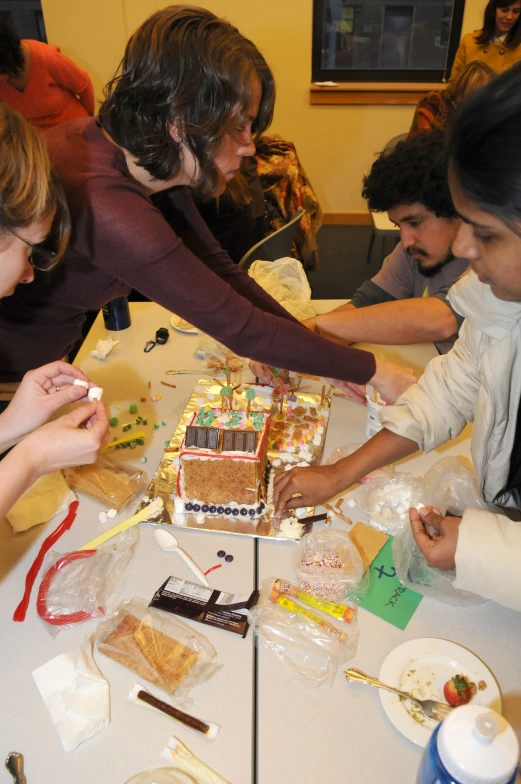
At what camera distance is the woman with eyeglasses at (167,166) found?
1.04 metres

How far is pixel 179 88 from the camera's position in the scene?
1031mm

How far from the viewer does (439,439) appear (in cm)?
115

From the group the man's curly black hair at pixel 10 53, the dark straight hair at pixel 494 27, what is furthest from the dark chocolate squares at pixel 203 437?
the dark straight hair at pixel 494 27

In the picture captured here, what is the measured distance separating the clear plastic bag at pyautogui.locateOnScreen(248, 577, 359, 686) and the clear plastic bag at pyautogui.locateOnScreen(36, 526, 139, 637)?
25 centimetres

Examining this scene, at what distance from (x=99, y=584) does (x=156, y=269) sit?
0.57 m

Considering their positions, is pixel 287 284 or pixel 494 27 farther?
pixel 494 27

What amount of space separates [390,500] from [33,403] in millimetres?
713

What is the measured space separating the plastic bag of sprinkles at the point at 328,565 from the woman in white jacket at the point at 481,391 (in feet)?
0.32

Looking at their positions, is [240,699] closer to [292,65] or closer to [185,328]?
[185,328]

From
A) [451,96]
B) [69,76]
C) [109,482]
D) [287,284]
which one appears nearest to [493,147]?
[109,482]

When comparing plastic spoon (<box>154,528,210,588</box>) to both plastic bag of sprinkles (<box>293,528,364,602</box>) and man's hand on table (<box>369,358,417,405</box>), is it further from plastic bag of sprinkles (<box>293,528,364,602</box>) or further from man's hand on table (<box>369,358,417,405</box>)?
man's hand on table (<box>369,358,417,405</box>)

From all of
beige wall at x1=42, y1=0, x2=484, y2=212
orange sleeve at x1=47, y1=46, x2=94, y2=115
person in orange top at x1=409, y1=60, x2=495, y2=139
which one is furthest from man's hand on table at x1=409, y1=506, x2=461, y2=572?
beige wall at x1=42, y1=0, x2=484, y2=212

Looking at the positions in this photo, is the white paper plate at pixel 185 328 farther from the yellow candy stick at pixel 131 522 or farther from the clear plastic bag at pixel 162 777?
the clear plastic bag at pixel 162 777

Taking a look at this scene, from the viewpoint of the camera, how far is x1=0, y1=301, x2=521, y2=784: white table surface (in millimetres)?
735
